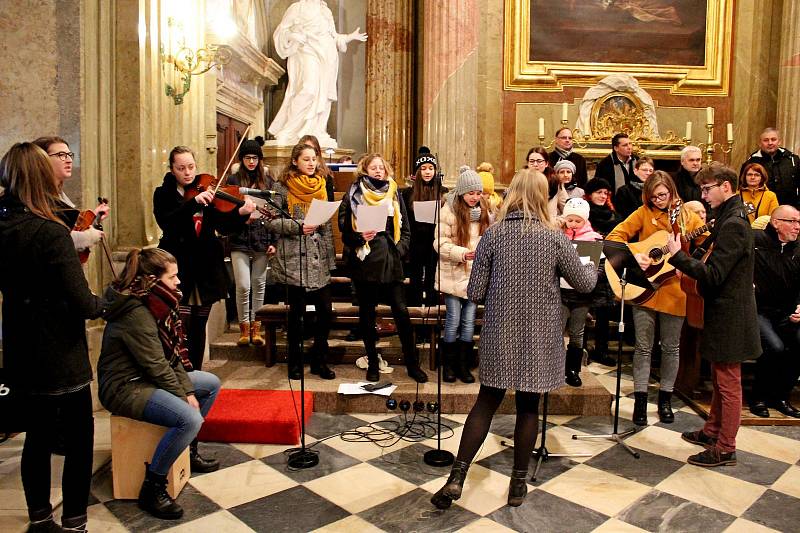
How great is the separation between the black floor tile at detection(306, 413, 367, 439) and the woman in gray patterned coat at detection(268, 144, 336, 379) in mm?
378

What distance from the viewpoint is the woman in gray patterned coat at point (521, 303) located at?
3.19 meters

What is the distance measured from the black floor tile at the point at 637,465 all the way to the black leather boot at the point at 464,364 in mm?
1157

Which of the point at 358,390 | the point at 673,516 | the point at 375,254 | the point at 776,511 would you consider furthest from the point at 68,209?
the point at 776,511

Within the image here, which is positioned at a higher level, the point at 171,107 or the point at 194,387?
the point at 171,107

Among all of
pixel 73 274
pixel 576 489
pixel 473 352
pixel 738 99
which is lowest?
pixel 576 489

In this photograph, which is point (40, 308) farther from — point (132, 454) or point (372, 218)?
point (372, 218)

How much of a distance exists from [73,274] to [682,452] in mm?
3475

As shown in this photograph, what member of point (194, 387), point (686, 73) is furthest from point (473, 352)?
point (686, 73)

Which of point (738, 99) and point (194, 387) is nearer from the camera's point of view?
point (194, 387)

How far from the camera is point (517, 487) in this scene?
341cm

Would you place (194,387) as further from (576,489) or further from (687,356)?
(687,356)

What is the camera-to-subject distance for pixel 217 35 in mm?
7082

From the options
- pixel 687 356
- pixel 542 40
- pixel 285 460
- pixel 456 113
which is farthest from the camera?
pixel 542 40

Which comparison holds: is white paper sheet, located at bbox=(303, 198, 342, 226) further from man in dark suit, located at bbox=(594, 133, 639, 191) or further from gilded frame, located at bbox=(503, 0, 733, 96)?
gilded frame, located at bbox=(503, 0, 733, 96)
